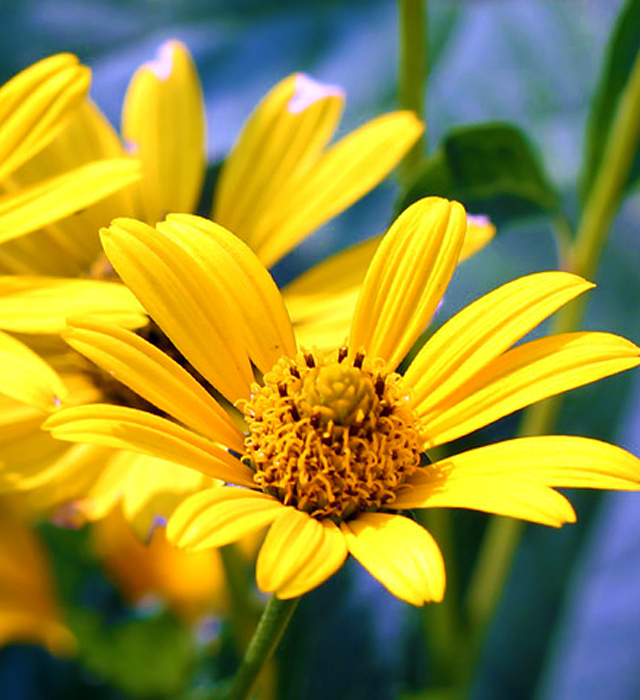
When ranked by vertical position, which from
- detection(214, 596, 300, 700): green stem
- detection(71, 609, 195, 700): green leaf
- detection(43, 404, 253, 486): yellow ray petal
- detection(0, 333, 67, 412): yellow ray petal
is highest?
detection(0, 333, 67, 412): yellow ray petal

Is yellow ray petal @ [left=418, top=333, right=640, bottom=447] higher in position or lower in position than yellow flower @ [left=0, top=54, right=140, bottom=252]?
lower

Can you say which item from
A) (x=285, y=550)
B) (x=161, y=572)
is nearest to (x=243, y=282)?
(x=285, y=550)

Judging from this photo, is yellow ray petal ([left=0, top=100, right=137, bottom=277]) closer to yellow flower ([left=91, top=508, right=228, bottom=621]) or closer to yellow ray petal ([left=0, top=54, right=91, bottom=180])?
yellow ray petal ([left=0, top=54, right=91, bottom=180])

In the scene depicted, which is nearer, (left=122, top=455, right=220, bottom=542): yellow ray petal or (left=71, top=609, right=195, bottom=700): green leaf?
(left=122, top=455, right=220, bottom=542): yellow ray petal

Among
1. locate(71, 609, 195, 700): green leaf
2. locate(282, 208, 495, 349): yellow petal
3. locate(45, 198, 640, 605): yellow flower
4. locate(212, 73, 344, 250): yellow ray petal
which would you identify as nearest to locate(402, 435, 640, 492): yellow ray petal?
locate(45, 198, 640, 605): yellow flower

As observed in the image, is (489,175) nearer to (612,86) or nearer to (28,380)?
(612,86)

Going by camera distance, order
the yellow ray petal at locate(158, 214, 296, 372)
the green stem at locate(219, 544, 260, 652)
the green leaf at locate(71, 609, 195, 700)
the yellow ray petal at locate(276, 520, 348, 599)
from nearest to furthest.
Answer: the yellow ray petal at locate(276, 520, 348, 599) < the yellow ray petal at locate(158, 214, 296, 372) < the green stem at locate(219, 544, 260, 652) < the green leaf at locate(71, 609, 195, 700)
